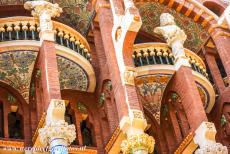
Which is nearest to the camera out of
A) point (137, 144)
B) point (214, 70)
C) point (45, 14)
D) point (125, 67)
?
point (137, 144)

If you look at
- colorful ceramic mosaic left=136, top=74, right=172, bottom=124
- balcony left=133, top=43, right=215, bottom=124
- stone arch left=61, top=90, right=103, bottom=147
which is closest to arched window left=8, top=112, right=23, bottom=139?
stone arch left=61, top=90, right=103, bottom=147

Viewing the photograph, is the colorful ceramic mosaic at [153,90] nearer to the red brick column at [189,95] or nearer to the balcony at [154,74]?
the balcony at [154,74]

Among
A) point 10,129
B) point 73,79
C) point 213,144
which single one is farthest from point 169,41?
point 10,129

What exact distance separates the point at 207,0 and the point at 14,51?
8125mm

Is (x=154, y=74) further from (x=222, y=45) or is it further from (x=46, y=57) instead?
(x=46, y=57)

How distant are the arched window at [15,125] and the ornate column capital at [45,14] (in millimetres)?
2632

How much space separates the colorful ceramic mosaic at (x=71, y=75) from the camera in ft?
50.6

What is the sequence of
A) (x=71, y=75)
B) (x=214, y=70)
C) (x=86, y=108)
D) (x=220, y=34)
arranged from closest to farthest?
(x=71, y=75) → (x=86, y=108) → (x=220, y=34) → (x=214, y=70)

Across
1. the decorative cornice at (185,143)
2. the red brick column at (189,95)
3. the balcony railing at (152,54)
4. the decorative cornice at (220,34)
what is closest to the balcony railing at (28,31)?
the balcony railing at (152,54)

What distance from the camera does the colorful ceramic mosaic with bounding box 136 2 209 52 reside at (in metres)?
18.8

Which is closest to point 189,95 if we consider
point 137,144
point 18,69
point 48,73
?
point 137,144

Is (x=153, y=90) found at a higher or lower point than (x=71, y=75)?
lower

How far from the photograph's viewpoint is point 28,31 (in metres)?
15.2

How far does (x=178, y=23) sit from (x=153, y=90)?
3441mm
